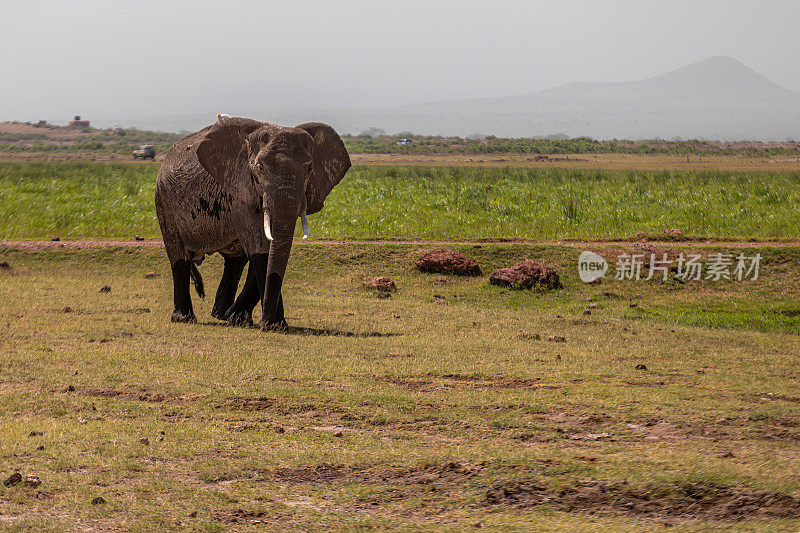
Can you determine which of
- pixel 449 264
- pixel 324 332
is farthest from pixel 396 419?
pixel 449 264

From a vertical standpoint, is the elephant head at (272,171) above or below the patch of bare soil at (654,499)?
above

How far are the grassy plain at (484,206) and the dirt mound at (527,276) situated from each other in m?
4.65

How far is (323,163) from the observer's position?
1526 centimetres

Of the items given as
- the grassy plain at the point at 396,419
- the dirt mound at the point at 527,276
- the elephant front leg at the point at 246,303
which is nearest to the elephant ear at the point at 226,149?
the elephant front leg at the point at 246,303

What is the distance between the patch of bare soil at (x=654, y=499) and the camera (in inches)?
236

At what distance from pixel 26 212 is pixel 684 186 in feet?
75.3

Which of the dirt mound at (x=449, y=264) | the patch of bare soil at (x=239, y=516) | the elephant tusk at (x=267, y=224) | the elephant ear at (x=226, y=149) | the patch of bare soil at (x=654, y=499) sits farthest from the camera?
the dirt mound at (x=449, y=264)

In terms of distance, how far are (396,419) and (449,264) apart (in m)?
12.5

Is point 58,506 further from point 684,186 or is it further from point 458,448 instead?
point 684,186

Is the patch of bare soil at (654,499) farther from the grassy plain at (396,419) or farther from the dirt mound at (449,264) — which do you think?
the dirt mound at (449,264)

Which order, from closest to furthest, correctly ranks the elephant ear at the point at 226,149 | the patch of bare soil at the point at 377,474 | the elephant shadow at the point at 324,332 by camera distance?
the patch of bare soil at the point at 377,474, the elephant shadow at the point at 324,332, the elephant ear at the point at 226,149

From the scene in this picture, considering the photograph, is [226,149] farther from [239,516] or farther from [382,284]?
[239,516]

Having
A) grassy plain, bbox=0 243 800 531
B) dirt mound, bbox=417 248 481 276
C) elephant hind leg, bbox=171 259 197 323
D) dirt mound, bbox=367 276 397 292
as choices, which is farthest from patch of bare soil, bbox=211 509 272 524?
dirt mound, bbox=417 248 481 276

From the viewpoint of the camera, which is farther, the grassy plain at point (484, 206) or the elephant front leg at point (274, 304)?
the grassy plain at point (484, 206)
